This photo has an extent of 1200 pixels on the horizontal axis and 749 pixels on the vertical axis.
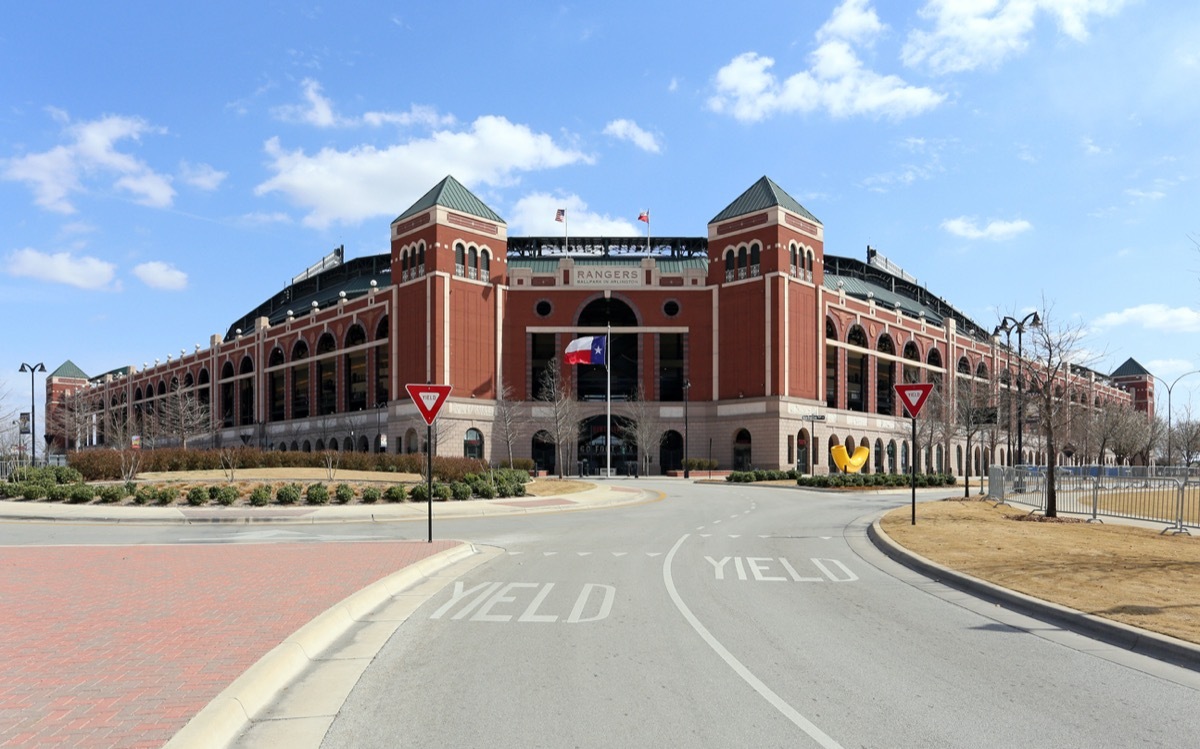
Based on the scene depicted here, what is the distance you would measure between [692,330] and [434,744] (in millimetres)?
69285

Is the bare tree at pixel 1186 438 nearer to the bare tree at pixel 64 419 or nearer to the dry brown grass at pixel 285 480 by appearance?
the dry brown grass at pixel 285 480

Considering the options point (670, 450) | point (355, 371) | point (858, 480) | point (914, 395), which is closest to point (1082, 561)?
point (914, 395)

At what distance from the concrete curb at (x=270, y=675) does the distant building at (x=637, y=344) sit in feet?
178

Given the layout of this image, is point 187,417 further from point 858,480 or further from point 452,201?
point 858,480

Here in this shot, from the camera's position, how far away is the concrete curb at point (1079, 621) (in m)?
7.93

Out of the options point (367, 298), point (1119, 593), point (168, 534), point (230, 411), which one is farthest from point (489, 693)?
point (230, 411)

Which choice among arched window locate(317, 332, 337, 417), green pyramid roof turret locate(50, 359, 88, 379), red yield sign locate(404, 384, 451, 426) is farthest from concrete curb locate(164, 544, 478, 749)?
green pyramid roof turret locate(50, 359, 88, 379)

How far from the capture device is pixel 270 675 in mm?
6559

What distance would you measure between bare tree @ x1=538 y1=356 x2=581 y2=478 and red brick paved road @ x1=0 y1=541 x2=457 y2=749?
174 ft

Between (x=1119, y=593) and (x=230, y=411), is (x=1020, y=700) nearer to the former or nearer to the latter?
(x=1119, y=593)

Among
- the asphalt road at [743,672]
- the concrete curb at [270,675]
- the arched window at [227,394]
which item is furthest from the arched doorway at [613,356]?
the concrete curb at [270,675]

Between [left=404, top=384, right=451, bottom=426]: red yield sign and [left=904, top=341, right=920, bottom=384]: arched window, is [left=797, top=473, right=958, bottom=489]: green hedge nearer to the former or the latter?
[left=404, top=384, right=451, bottom=426]: red yield sign

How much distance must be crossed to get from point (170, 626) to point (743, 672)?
546cm

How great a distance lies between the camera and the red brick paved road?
554cm
